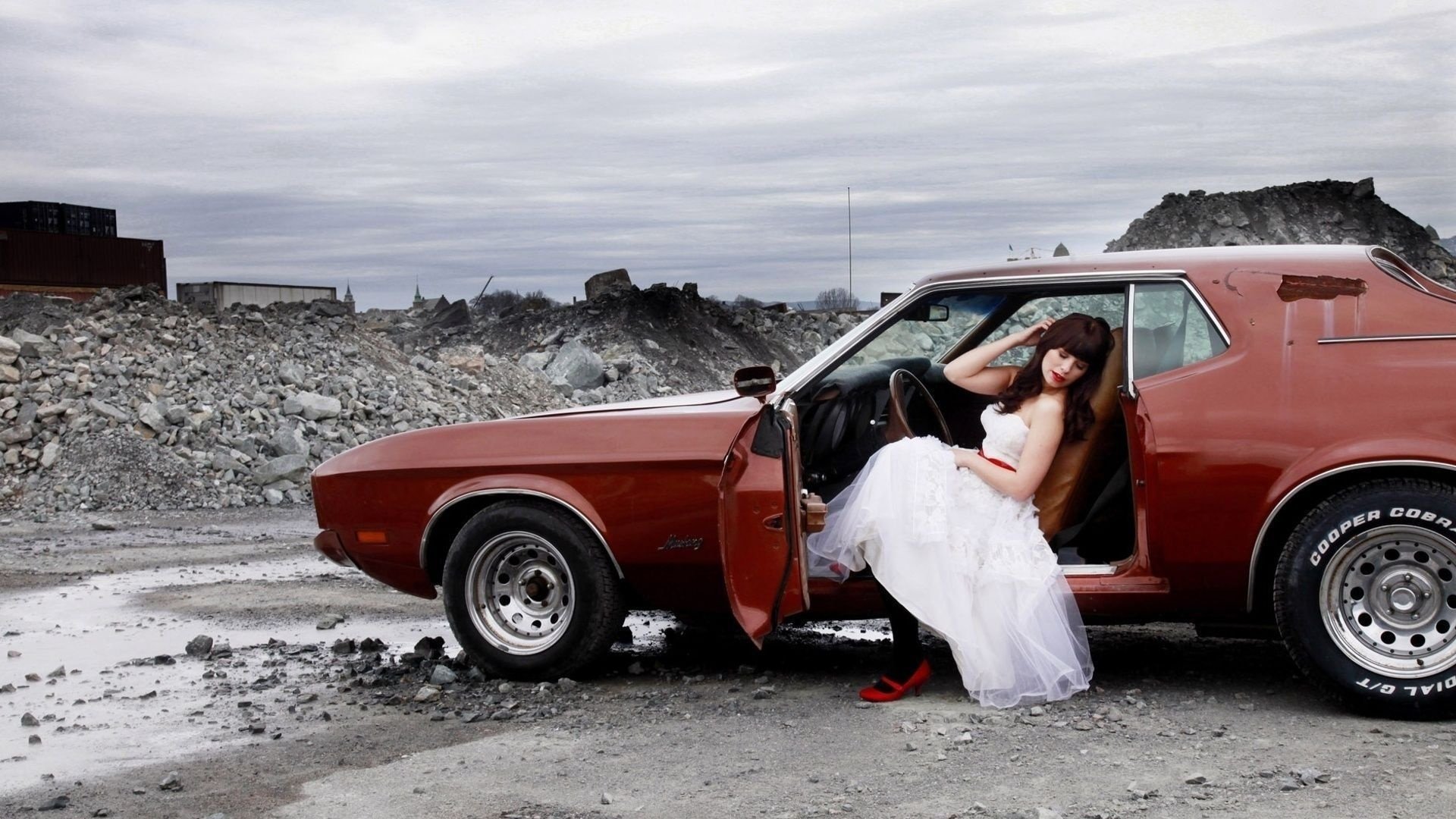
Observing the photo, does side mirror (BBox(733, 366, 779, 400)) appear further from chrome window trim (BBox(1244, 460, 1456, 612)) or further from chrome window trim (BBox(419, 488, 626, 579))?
chrome window trim (BBox(1244, 460, 1456, 612))

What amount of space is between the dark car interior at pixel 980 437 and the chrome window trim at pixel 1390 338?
62cm

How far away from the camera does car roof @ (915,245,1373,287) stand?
228 inches

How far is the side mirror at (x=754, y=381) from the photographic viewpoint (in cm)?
586

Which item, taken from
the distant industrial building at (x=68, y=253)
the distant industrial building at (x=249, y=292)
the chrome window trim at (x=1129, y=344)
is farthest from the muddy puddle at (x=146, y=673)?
the distant industrial building at (x=68, y=253)

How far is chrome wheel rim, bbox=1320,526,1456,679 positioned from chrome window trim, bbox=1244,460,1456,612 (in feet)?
0.76

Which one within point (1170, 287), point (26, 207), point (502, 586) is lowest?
point (502, 586)

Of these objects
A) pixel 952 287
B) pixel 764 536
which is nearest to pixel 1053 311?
pixel 952 287

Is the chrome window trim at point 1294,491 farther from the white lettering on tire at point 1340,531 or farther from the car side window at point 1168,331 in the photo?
the car side window at point 1168,331

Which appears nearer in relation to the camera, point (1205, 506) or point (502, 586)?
point (1205, 506)

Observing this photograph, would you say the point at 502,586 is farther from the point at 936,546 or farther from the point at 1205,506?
the point at 1205,506

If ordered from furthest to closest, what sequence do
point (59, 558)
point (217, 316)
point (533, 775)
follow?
point (217, 316)
point (59, 558)
point (533, 775)

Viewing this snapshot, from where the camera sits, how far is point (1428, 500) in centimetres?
527

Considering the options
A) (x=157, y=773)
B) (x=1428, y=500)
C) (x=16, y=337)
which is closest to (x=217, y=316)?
(x=16, y=337)

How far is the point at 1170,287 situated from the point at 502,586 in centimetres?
303
